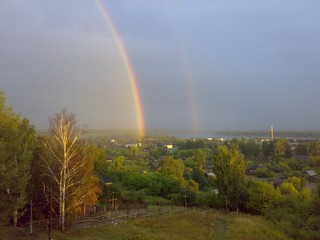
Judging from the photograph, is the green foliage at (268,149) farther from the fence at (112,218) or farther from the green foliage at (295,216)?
the fence at (112,218)

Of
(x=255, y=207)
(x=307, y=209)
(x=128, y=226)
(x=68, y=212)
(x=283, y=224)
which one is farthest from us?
(x=255, y=207)

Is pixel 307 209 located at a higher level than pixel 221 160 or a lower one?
lower

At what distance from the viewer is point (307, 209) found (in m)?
28.5

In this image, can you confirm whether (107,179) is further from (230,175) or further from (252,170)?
(252,170)

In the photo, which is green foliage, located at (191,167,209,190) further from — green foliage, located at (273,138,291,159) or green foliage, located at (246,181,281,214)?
green foliage, located at (273,138,291,159)

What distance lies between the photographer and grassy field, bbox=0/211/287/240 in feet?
59.0

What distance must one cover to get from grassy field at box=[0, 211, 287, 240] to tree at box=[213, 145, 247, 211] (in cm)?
585

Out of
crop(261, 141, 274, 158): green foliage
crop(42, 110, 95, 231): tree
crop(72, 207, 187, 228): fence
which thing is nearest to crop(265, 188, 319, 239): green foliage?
crop(72, 207, 187, 228): fence

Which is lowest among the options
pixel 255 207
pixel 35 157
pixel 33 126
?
pixel 255 207

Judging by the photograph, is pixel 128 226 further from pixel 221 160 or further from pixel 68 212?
pixel 221 160

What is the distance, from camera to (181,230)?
21250mm

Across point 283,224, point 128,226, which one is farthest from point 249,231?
point 128,226

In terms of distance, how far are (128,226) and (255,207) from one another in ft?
50.3

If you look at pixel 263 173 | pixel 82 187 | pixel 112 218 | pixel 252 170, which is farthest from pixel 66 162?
pixel 252 170
